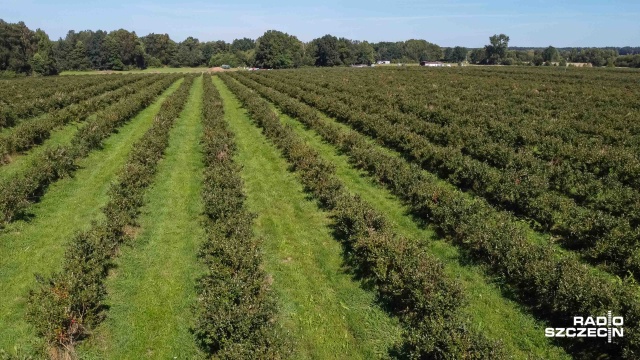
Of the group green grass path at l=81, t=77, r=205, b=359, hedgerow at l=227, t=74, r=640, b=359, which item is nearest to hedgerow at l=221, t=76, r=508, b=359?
hedgerow at l=227, t=74, r=640, b=359

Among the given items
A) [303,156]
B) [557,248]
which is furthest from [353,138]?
[557,248]

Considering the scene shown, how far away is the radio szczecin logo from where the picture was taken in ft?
27.3

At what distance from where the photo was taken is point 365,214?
13.6 metres

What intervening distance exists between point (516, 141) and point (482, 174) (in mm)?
8981

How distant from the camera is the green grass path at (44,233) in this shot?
9.71m

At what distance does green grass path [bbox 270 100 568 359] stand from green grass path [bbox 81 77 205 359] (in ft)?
23.0

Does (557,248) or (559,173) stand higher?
(559,173)

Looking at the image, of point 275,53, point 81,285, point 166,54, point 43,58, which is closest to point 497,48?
point 275,53

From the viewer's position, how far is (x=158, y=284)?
1134 cm

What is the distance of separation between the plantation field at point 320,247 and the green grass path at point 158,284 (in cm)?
6

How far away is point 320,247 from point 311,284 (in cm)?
227

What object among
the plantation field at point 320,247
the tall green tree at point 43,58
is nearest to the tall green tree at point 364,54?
the tall green tree at point 43,58

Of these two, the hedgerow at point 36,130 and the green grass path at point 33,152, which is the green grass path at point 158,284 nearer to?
the green grass path at point 33,152

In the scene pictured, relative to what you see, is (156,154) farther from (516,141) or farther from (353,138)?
(516,141)
